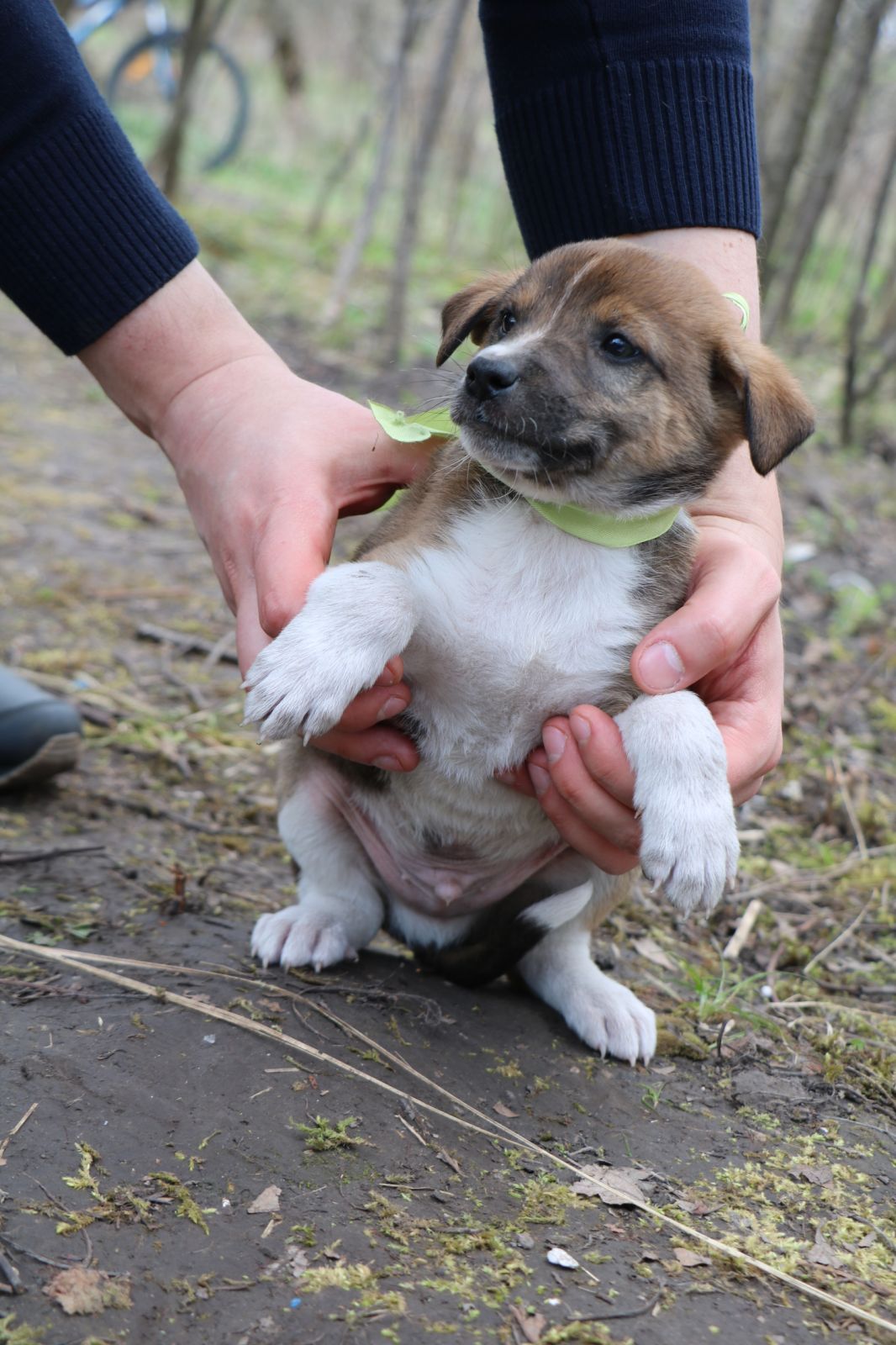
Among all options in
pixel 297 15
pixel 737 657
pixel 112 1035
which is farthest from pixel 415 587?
pixel 297 15

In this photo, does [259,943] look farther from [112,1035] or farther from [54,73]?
[54,73]

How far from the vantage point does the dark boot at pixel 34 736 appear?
360 centimetres

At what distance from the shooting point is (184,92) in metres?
12.1

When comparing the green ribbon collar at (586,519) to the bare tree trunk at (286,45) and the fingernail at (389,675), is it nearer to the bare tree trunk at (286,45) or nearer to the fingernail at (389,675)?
the fingernail at (389,675)

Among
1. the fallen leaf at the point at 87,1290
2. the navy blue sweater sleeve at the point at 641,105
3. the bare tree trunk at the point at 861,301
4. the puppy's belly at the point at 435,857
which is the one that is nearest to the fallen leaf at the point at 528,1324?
the fallen leaf at the point at 87,1290

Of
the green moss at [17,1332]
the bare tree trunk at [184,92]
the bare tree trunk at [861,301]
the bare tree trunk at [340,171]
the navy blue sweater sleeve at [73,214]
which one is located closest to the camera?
the green moss at [17,1332]

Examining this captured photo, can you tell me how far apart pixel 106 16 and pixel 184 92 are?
534 centimetres

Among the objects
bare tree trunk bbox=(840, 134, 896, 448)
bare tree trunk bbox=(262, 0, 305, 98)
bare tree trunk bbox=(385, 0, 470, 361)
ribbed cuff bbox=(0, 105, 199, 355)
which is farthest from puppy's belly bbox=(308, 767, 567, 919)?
bare tree trunk bbox=(262, 0, 305, 98)

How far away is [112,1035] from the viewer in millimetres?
2406

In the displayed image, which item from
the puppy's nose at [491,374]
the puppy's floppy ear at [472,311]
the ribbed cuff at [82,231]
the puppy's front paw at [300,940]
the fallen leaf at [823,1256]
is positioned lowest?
the fallen leaf at [823,1256]

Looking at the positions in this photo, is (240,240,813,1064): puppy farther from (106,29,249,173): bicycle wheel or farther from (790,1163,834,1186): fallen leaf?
(106,29,249,173): bicycle wheel

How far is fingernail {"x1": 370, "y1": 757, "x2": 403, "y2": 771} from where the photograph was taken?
279 cm

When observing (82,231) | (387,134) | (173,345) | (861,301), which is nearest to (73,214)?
(82,231)

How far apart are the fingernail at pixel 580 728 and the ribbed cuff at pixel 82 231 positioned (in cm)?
149
